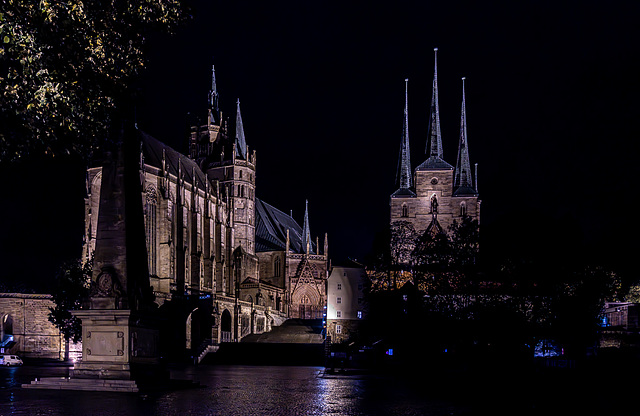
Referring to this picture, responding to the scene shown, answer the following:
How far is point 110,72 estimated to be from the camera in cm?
1278

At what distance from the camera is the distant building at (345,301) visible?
72938mm

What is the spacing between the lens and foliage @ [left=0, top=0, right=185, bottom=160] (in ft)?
35.6

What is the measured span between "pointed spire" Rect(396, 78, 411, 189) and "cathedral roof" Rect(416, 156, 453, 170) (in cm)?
280

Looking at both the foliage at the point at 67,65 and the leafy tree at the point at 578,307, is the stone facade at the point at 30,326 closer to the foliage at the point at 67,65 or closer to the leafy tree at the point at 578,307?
the leafy tree at the point at 578,307

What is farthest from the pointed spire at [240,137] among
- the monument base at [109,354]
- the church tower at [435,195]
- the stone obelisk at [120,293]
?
the monument base at [109,354]

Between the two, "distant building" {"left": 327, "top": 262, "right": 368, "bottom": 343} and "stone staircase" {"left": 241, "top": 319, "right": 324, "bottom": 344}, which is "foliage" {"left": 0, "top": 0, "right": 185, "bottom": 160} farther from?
"distant building" {"left": 327, "top": 262, "right": 368, "bottom": 343}

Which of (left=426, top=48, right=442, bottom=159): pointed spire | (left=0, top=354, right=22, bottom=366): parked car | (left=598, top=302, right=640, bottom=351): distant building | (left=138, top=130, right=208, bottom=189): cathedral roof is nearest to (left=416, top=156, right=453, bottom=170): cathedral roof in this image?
(left=426, top=48, right=442, bottom=159): pointed spire

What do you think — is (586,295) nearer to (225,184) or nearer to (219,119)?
(225,184)

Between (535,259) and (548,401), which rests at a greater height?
(535,259)

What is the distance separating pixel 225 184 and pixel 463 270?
5207cm

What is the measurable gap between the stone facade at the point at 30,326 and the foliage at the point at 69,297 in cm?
1173

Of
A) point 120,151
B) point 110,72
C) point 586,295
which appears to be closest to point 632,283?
point 586,295

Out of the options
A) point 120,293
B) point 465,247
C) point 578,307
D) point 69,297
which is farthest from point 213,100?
point 120,293

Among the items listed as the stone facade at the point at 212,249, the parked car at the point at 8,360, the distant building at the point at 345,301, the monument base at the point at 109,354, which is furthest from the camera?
the distant building at the point at 345,301
